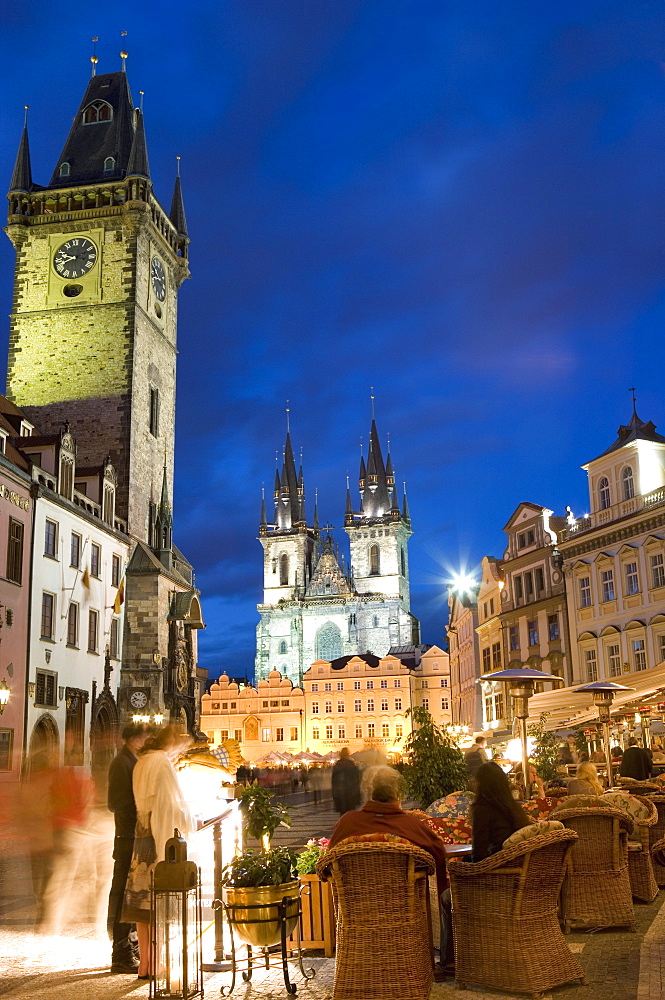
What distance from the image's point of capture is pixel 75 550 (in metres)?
30.6

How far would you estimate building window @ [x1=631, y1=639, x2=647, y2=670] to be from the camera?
3100 centimetres

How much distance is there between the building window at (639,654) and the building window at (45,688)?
1777 cm

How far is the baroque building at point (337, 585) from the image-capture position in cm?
10350

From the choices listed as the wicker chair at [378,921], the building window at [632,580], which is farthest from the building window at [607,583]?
the wicker chair at [378,921]

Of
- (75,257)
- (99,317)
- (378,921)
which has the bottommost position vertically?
(378,921)

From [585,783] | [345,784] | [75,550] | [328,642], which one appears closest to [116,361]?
[75,550]

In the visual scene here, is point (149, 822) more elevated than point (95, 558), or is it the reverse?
point (95, 558)

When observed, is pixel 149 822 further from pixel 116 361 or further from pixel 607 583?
pixel 116 361

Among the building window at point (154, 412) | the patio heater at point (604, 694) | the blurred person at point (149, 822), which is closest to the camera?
the blurred person at point (149, 822)

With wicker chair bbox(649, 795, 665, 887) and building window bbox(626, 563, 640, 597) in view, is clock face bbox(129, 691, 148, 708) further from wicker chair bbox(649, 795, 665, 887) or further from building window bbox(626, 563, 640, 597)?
wicker chair bbox(649, 795, 665, 887)

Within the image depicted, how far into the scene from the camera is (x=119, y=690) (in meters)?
33.5

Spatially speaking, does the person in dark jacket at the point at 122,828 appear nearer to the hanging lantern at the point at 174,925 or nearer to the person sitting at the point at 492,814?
the hanging lantern at the point at 174,925

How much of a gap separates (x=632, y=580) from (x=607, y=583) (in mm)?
1427

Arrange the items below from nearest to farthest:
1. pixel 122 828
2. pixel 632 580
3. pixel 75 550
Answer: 1. pixel 122 828
2. pixel 75 550
3. pixel 632 580
